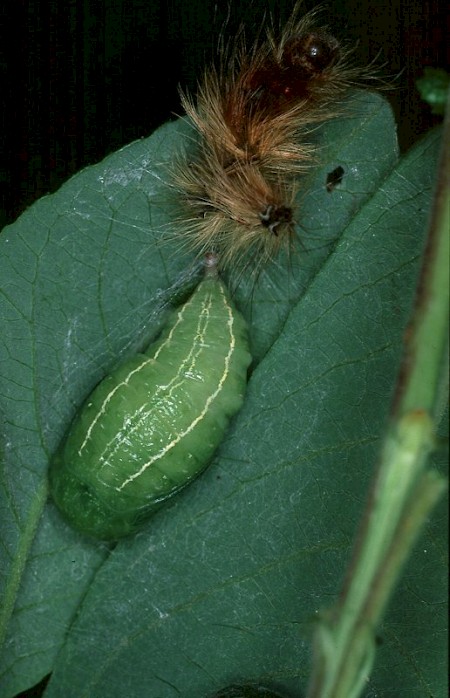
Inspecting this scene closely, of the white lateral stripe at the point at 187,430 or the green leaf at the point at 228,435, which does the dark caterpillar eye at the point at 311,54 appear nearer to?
the green leaf at the point at 228,435

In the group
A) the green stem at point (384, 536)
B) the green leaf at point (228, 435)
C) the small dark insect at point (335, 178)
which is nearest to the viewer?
the green stem at point (384, 536)

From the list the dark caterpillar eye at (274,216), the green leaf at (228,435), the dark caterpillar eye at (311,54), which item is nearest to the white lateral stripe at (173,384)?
the green leaf at (228,435)

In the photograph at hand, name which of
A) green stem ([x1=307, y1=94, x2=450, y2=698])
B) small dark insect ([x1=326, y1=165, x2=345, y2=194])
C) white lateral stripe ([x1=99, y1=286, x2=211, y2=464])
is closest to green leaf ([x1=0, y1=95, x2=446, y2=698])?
small dark insect ([x1=326, y1=165, x2=345, y2=194])

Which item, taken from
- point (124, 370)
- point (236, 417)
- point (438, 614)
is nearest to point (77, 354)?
point (124, 370)

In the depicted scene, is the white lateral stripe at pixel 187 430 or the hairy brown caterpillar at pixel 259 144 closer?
the white lateral stripe at pixel 187 430

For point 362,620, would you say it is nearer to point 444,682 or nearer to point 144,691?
point 444,682

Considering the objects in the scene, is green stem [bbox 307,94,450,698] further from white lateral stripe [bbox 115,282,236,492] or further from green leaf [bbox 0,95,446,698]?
white lateral stripe [bbox 115,282,236,492]
